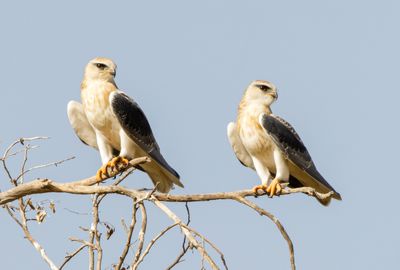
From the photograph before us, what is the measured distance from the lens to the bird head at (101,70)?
1034 cm

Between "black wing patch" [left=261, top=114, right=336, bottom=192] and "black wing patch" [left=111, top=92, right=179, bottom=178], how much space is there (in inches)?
44.7

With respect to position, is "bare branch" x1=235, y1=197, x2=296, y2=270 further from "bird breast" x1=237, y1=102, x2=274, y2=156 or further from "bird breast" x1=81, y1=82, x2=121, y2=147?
"bird breast" x1=81, y1=82, x2=121, y2=147

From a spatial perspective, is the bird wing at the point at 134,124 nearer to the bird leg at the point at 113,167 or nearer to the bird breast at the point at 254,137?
the bird leg at the point at 113,167

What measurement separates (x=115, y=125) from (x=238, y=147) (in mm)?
1329

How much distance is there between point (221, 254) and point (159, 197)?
129cm

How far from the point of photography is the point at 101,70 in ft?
34.0

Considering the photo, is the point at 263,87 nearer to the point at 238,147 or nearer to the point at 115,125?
the point at 238,147

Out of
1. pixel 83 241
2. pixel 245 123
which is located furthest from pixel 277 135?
pixel 83 241

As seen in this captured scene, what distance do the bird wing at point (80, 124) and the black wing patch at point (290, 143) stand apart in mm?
1859

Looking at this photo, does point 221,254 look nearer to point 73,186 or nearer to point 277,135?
point 73,186

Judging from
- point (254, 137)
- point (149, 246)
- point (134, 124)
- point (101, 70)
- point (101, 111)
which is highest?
point (101, 70)

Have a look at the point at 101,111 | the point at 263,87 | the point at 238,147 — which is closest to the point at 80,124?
the point at 101,111

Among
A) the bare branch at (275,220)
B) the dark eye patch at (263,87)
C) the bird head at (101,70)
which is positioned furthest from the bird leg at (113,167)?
the bare branch at (275,220)

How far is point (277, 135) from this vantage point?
996 centimetres
